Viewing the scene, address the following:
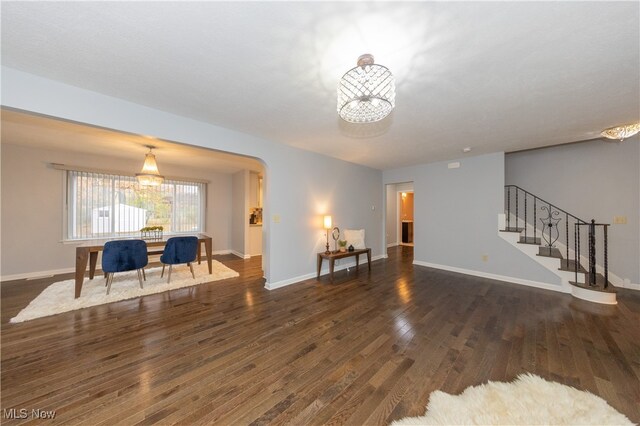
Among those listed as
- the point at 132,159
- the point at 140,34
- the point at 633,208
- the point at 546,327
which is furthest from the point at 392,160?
the point at 132,159

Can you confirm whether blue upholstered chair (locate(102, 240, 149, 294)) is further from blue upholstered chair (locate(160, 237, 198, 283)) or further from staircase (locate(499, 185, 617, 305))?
staircase (locate(499, 185, 617, 305))

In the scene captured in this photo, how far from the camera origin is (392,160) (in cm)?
489

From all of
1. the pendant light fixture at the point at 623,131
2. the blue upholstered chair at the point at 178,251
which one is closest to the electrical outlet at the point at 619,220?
the pendant light fixture at the point at 623,131

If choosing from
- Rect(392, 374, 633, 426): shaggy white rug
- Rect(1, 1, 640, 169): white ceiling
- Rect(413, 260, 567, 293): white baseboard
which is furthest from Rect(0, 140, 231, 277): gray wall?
Rect(413, 260, 567, 293): white baseboard

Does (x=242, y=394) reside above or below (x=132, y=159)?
below

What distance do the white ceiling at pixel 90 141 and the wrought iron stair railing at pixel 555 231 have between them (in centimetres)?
545

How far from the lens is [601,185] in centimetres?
387

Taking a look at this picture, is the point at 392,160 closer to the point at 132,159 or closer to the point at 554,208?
the point at 554,208

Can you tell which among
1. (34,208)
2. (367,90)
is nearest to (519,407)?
(367,90)

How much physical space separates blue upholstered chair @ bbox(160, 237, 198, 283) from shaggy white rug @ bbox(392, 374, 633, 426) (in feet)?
13.3

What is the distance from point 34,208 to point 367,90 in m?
6.68

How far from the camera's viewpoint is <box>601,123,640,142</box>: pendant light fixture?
283 centimetres

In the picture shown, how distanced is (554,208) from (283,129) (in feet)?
18.0

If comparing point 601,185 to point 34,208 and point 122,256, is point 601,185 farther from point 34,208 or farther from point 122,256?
point 34,208
